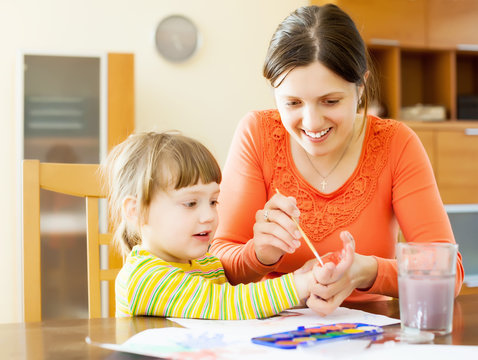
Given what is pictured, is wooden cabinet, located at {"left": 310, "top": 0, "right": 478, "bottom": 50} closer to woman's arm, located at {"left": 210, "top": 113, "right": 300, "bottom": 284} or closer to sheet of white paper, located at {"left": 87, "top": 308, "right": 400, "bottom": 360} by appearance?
woman's arm, located at {"left": 210, "top": 113, "right": 300, "bottom": 284}

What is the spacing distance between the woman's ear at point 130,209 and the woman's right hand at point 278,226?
0.24 m

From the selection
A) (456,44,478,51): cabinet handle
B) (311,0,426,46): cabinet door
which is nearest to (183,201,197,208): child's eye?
(311,0,426,46): cabinet door

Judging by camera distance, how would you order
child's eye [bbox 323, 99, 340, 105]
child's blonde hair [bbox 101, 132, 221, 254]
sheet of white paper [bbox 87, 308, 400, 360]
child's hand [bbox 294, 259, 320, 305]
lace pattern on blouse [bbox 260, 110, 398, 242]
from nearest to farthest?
sheet of white paper [bbox 87, 308, 400, 360], child's hand [bbox 294, 259, 320, 305], child's blonde hair [bbox 101, 132, 221, 254], child's eye [bbox 323, 99, 340, 105], lace pattern on blouse [bbox 260, 110, 398, 242]

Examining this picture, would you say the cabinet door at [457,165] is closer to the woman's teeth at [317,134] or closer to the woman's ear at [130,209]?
the woman's teeth at [317,134]

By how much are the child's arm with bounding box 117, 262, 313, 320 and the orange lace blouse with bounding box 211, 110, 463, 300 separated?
0.36 metres

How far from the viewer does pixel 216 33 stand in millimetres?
3969

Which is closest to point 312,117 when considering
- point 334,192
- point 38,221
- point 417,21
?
point 334,192

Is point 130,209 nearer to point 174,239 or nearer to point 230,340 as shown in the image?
point 174,239

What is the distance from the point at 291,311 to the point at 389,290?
255mm

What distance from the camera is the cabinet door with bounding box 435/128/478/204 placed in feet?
12.6

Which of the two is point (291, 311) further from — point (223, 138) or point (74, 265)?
point (223, 138)

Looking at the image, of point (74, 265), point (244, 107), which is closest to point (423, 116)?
point (244, 107)

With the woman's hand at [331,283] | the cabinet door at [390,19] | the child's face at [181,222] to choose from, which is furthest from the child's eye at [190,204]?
the cabinet door at [390,19]

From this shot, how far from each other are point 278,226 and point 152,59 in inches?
111
